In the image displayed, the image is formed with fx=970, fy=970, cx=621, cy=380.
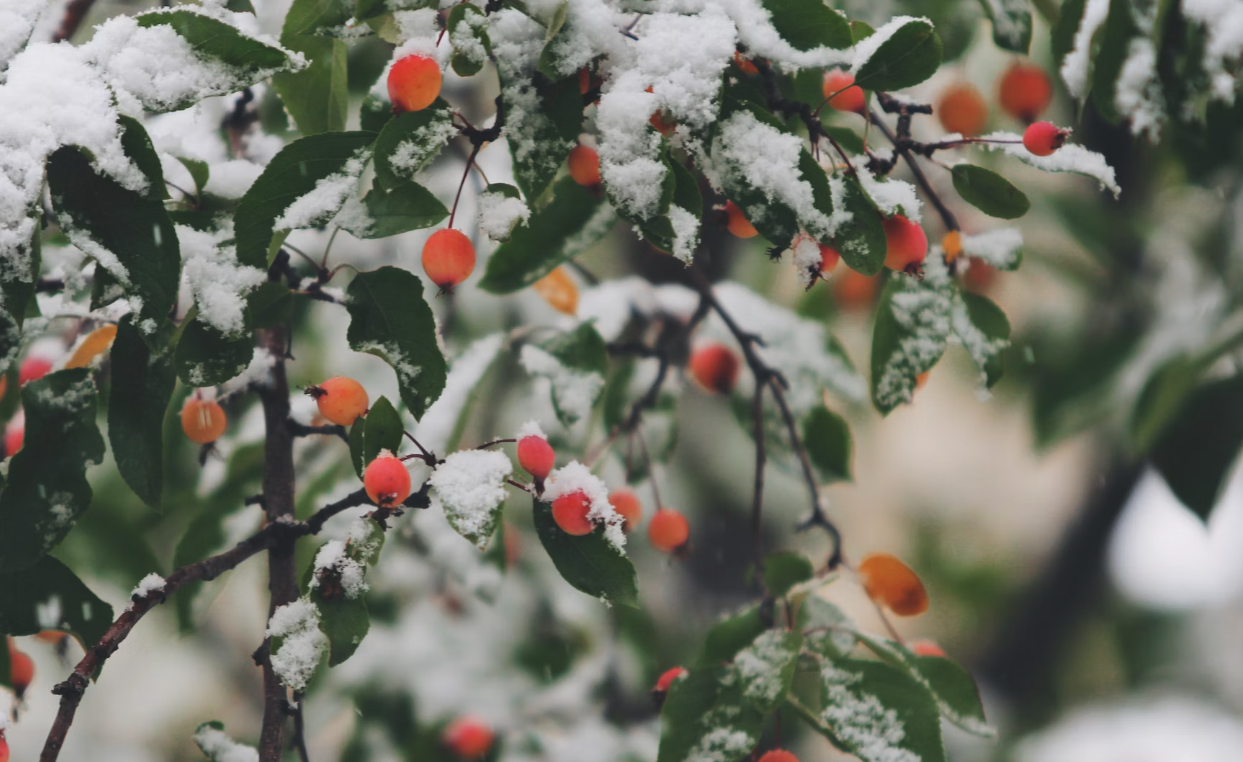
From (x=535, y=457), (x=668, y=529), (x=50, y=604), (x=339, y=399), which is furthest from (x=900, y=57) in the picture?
(x=50, y=604)

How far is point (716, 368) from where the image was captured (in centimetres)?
149

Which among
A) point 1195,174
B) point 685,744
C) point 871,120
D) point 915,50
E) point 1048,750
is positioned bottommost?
point 1048,750

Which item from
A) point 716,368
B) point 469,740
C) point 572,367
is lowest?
point 469,740

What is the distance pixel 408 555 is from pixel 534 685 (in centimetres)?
35

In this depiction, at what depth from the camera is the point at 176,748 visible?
2588mm

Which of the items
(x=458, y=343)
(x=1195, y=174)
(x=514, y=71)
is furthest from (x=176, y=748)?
(x=1195, y=174)

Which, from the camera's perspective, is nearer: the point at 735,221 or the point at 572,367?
the point at 735,221

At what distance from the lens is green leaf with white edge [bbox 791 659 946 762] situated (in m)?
0.84

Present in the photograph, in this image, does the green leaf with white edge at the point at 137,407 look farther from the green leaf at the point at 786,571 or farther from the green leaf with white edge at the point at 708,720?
the green leaf at the point at 786,571

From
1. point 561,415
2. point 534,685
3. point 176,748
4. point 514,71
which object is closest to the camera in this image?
point 514,71

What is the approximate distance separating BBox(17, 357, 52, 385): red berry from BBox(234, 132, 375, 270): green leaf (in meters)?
0.53

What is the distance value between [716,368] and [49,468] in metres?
0.92

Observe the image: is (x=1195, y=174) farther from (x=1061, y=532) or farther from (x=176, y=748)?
(x=176, y=748)

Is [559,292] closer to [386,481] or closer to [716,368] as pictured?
[716,368]
